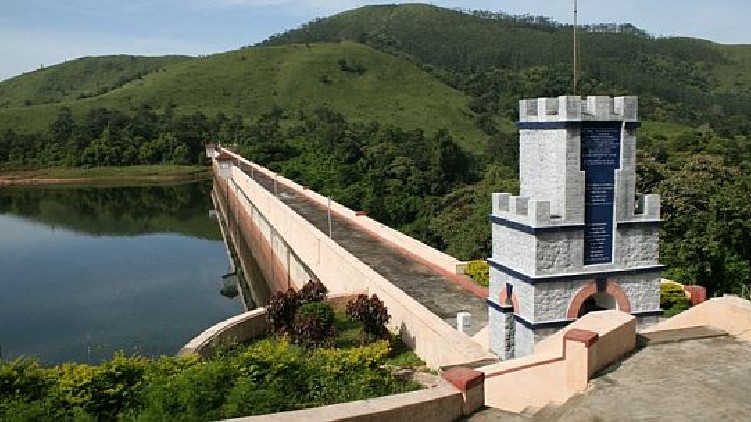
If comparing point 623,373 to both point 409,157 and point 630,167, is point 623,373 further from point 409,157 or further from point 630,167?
point 409,157

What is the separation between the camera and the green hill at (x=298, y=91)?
11125 cm

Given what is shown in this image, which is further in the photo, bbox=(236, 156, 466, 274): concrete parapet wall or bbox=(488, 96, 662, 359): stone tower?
bbox=(236, 156, 466, 274): concrete parapet wall

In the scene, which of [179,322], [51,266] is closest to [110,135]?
[51,266]

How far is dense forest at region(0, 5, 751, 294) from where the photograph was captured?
23891 millimetres

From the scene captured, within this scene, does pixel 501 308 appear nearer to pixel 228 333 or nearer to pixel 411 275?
pixel 228 333

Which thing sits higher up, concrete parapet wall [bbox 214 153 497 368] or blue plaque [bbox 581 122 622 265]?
blue plaque [bbox 581 122 622 265]

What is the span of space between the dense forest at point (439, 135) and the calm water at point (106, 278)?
10993mm

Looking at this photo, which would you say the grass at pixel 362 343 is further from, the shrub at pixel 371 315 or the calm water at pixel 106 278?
the calm water at pixel 106 278

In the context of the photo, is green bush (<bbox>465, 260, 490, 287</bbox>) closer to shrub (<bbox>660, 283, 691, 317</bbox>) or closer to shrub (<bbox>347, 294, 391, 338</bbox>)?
shrub (<bbox>347, 294, 391, 338</bbox>)

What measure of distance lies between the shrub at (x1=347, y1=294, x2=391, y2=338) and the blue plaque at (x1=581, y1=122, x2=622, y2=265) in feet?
18.9

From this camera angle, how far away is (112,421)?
1018 centimetres

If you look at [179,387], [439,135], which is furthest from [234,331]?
[439,135]

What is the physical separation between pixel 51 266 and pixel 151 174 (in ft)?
148

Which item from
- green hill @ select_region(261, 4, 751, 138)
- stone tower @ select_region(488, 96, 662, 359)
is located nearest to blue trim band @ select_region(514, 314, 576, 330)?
stone tower @ select_region(488, 96, 662, 359)
